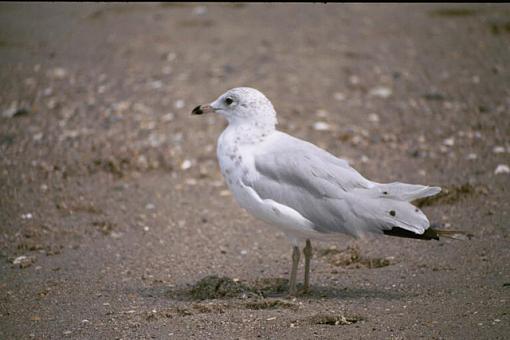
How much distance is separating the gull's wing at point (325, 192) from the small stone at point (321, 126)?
315cm

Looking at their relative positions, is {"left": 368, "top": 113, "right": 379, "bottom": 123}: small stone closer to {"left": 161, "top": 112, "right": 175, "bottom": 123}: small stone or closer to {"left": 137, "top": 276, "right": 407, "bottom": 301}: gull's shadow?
{"left": 161, "top": 112, "right": 175, "bottom": 123}: small stone

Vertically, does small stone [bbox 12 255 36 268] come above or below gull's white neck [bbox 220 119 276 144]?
below

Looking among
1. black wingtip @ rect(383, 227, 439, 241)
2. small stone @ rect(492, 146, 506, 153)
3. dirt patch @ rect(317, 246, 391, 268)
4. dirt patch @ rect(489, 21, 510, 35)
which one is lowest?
dirt patch @ rect(317, 246, 391, 268)

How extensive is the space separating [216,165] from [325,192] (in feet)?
9.47

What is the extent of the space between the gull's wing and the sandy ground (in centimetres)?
25

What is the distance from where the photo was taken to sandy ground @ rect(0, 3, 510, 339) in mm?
4906

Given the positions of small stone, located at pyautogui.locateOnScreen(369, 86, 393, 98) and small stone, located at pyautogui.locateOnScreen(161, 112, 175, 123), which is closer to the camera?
small stone, located at pyautogui.locateOnScreen(161, 112, 175, 123)

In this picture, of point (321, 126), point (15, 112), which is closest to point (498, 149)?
point (321, 126)

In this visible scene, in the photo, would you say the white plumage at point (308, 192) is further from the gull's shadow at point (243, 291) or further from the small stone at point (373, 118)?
the small stone at point (373, 118)

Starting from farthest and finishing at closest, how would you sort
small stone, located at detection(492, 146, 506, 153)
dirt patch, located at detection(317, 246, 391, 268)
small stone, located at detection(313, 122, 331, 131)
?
small stone, located at detection(313, 122, 331, 131), small stone, located at detection(492, 146, 506, 153), dirt patch, located at detection(317, 246, 391, 268)

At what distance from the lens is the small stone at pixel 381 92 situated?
30.1ft

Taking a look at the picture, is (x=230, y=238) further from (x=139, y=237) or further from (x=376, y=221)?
(x=376, y=221)

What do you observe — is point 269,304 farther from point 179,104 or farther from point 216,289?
point 179,104

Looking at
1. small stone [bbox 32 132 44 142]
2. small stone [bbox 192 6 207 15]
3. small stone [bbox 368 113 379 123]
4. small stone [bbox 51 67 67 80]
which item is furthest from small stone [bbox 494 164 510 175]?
small stone [bbox 192 6 207 15]
